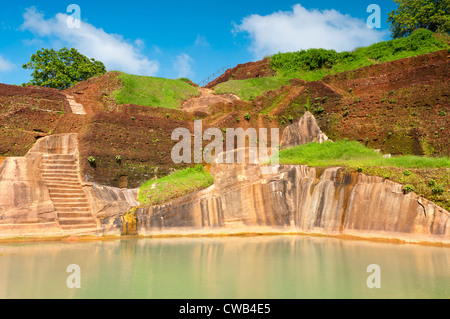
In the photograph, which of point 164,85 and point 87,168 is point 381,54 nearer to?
point 164,85

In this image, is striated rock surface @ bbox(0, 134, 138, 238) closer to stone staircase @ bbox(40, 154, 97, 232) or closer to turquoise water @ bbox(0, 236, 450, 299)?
stone staircase @ bbox(40, 154, 97, 232)

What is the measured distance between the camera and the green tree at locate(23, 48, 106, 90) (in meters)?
35.3

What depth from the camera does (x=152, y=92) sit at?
97.6 feet

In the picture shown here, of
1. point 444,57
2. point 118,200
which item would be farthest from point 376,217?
point 444,57

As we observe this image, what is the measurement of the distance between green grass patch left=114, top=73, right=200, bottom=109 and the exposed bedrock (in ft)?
42.5

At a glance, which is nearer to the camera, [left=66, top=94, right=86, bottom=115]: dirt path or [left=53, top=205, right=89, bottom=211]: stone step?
[left=53, top=205, right=89, bottom=211]: stone step

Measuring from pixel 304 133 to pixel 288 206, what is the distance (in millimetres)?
7249

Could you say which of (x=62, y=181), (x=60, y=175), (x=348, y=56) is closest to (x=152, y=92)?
(x=60, y=175)

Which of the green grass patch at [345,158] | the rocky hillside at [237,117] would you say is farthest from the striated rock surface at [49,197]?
the green grass patch at [345,158]

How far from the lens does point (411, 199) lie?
13.0 m

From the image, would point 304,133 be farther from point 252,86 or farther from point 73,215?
point 73,215

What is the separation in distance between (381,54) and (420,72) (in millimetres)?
10761

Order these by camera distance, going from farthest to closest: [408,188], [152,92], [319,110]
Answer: [152,92] → [319,110] → [408,188]

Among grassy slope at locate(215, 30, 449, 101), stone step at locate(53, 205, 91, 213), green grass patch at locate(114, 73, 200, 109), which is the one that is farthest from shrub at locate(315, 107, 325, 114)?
stone step at locate(53, 205, 91, 213)
